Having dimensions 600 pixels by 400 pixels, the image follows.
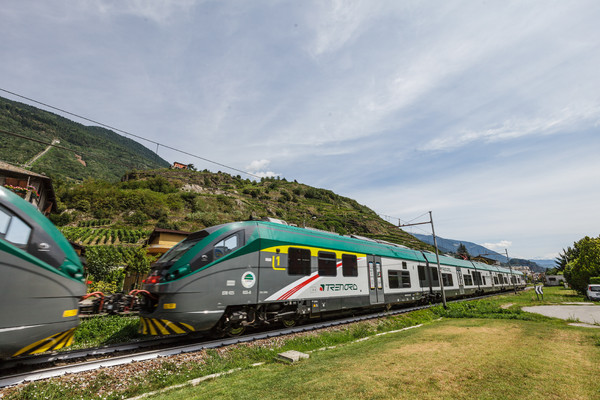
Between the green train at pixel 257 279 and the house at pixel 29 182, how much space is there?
34.0 metres

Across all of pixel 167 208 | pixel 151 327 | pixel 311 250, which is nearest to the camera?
pixel 151 327

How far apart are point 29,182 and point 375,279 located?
150 ft

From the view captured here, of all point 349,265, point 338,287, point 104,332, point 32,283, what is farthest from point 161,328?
point 349,265

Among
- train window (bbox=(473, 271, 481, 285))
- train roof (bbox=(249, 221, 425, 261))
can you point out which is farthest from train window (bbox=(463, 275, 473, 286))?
train roof (bbox=(249, 221, 425, 261))

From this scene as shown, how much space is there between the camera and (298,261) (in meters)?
11.1

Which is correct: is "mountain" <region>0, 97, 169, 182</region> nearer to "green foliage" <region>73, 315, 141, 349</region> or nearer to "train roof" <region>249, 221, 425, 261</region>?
"green foliage" <region>73, 315, 141, 349</region>

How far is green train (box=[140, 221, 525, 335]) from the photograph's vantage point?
8.17 m

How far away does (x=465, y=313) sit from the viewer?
14586mm

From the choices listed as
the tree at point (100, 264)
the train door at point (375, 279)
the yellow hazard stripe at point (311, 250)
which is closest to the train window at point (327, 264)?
the yellow hazard stripe at point (311, 250)

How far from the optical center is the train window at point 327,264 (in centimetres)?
1194

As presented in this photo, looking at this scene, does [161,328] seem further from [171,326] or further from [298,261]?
[298,261]

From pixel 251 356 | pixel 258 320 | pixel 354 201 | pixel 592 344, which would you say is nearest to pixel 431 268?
pixel 592 344

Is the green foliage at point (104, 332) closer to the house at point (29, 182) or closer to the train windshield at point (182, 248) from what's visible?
the train windshield at point (182, 248)

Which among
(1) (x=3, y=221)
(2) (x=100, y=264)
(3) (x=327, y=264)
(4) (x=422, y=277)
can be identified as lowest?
(4) (x=422, y=277)
